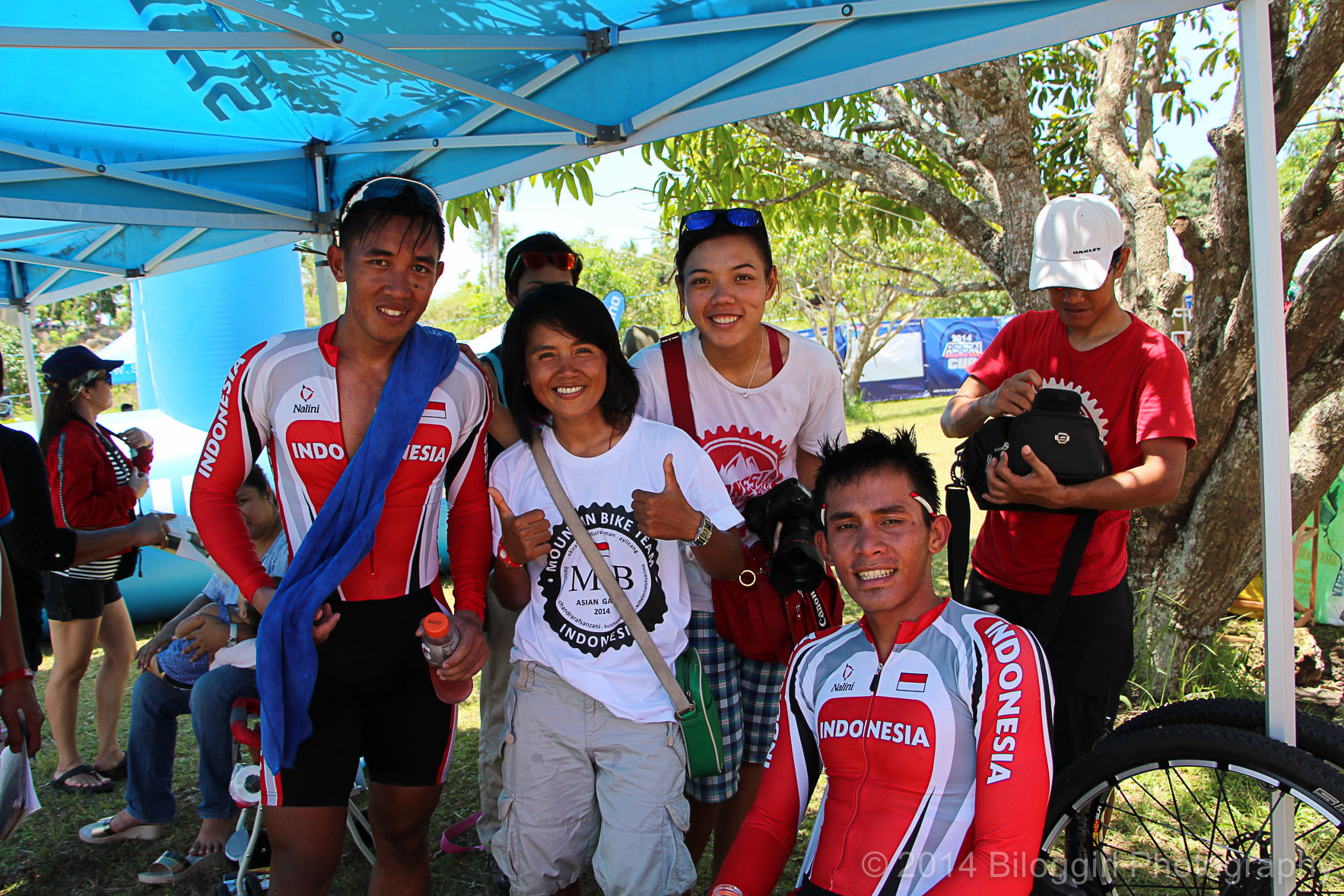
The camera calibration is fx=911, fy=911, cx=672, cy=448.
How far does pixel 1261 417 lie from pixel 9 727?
3.14 m

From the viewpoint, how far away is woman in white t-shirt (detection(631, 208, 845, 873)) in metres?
2.46

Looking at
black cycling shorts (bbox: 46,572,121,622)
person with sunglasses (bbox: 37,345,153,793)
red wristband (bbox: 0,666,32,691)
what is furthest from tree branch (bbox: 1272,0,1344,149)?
black cycling shorts (bbox: 46,572,121,622)

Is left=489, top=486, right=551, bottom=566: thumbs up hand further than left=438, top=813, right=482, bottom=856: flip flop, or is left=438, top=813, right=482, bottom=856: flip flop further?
left=438, top=813, right=482, bottom=856: flip flop

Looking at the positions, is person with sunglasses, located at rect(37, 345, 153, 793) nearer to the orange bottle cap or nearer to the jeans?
the jeans

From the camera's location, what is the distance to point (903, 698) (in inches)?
71.8

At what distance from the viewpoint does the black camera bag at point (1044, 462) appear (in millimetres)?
2164

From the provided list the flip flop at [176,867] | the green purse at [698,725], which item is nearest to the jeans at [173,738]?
the flip flop at [176,867]

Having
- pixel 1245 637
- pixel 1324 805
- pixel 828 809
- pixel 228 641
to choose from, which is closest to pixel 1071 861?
pixel 1324 805

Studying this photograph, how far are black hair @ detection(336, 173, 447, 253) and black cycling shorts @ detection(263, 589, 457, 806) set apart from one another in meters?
0.87

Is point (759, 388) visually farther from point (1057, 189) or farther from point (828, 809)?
point (1057, 189)

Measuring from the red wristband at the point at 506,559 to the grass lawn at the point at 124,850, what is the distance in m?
1.46

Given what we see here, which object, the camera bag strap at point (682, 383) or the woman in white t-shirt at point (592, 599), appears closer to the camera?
the woman in white t-shirt at point (592, 599)

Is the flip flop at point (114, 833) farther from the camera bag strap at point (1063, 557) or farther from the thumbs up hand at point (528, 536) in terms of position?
the camera bag strap at point (1063, 557)

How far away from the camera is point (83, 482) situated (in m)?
4.48
